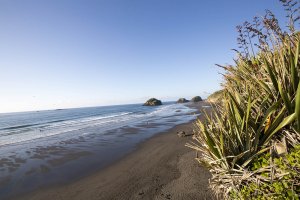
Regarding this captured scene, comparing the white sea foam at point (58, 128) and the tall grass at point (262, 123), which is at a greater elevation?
the tall grass at point (262, 123)

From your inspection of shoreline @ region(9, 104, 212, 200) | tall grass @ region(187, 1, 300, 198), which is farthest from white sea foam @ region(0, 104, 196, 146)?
tall grass @ region(187, 1, 300, 198)

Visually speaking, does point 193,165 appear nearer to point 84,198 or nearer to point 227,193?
point 84,198

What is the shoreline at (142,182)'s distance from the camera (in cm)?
575

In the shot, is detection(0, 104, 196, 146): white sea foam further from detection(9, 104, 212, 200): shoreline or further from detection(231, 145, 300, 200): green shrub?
detection(231, 145, 300, 200): green shrub

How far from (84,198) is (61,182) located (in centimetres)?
226

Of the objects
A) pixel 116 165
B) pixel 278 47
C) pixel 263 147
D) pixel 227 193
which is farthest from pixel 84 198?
pixel 278 47

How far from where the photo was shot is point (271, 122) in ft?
9.45

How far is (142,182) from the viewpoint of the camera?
22.2 feet

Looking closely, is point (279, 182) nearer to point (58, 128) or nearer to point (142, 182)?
point (142, 182)

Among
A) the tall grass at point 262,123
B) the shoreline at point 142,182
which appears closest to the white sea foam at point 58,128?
the shoreline at point 142,182

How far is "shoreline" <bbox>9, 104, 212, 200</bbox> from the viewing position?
575cm

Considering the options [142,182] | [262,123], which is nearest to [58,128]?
[142,182]

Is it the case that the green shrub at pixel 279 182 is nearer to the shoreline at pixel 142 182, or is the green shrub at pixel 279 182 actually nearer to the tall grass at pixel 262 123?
the tall grass at pixel 262 123

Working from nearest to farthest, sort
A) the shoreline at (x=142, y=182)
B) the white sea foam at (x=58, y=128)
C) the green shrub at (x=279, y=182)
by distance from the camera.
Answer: the green shrub at (x=279, y=182)
the shoreline at (x=142, y=182)
the white sea foam at (x=58, y=128)
